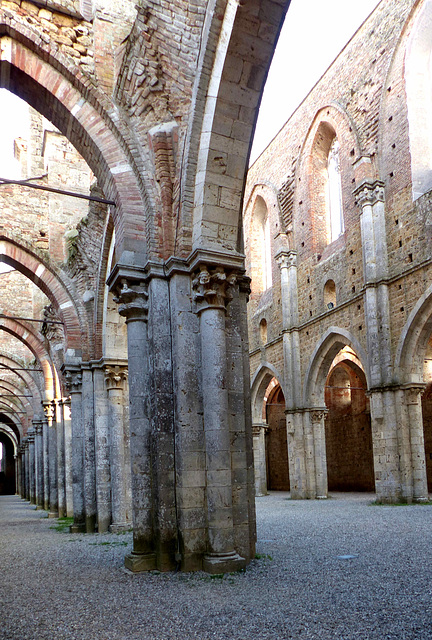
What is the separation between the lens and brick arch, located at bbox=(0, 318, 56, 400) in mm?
19672

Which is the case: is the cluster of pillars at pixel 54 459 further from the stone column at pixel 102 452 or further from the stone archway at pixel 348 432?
the stone archway at pixel 348 432

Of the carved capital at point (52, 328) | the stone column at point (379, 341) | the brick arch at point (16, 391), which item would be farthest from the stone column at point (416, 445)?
the brick arch at point (16, 391)

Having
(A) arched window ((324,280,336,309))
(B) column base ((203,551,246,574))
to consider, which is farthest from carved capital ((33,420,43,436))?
(B) column base ((203,551,246,574))

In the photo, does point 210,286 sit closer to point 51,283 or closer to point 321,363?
point 51,283

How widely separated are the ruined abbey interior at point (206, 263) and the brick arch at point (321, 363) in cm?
7

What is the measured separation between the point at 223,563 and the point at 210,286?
116 inches

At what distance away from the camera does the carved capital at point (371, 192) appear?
15.6m

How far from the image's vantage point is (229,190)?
7105mm

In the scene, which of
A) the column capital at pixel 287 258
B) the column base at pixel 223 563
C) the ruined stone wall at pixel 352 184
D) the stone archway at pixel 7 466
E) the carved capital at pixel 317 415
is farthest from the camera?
the stone archway at pixel 7 466

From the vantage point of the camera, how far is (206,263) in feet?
22.0

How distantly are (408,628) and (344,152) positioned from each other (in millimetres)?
15372

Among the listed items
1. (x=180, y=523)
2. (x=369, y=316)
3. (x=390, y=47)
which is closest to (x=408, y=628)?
(x=180, y=523)

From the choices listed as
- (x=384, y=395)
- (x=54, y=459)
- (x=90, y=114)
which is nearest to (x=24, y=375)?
(x=54, y=459)

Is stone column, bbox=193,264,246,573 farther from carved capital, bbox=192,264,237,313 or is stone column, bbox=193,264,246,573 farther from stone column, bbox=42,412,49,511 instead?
stone column, bbox=42,412,49,511
